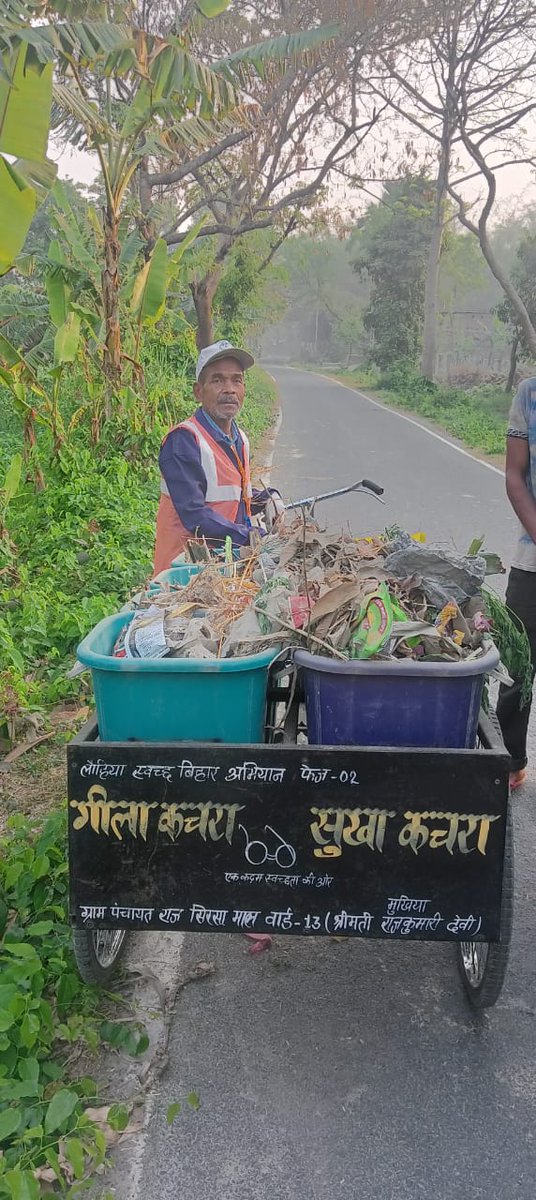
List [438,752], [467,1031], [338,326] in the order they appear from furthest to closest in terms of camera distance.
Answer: [338,326] → [467,1031] → [438,752]

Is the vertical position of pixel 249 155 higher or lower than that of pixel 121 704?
higher

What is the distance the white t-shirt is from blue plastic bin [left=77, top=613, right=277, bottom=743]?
1735 mm

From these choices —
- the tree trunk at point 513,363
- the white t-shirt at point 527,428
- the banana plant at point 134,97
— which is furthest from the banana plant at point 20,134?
the tree trunk at point 513,363

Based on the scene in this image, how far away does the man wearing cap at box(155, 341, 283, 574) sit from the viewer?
3.61m

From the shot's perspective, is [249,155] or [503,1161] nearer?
[503,1161]

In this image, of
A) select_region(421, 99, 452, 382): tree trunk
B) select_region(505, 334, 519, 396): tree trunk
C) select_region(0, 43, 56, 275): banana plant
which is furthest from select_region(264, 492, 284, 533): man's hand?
select_region(505, 334, 519, 396): tree trunk

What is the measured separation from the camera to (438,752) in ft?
6.70

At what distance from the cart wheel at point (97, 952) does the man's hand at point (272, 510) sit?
163 cm

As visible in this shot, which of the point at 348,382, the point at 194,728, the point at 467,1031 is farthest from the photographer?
the point at 348,382

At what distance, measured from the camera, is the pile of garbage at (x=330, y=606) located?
2.19m

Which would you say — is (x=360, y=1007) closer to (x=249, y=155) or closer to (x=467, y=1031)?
(x=467, y=1031)

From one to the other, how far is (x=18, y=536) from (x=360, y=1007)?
17.7 feet

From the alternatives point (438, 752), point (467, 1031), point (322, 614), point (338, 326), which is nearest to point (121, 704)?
point (322, 614)

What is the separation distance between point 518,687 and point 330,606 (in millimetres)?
1496
